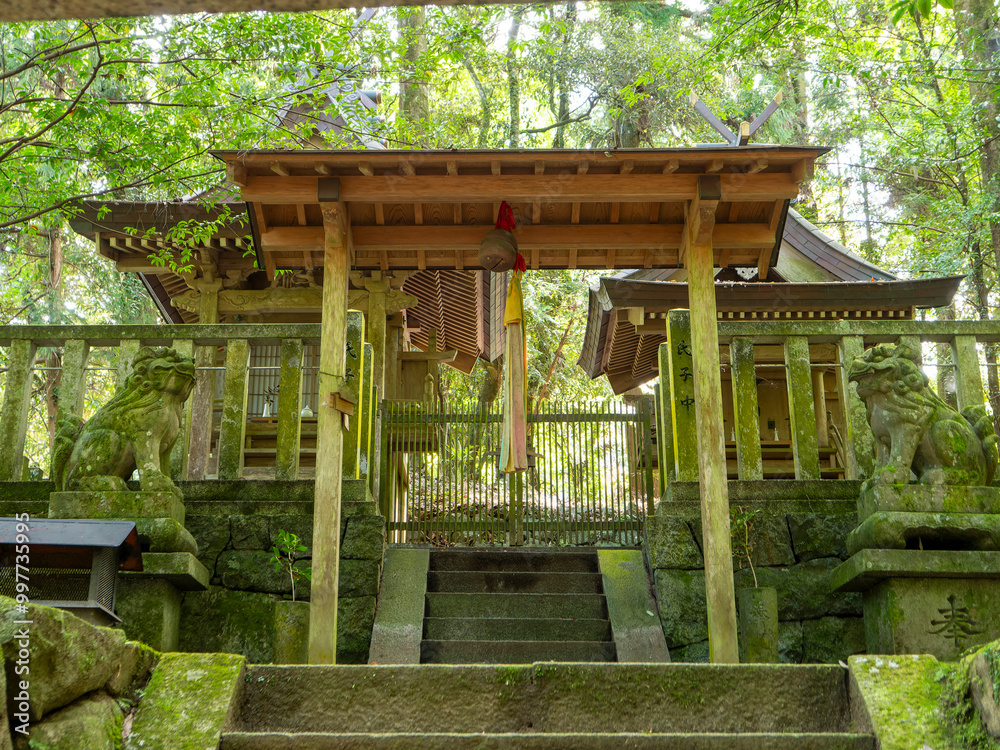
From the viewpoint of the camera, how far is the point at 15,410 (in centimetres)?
665

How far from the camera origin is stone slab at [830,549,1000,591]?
5.20 m

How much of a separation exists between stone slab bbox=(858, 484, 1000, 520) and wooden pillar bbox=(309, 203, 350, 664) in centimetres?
358

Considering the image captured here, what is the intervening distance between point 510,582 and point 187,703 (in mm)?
3873

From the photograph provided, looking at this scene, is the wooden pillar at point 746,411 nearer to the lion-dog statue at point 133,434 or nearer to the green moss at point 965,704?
the green moss at point 965,704

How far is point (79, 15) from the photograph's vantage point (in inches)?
93.7

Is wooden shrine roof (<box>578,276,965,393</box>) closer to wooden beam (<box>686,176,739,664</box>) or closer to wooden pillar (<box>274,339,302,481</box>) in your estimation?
wooden beam (<box>686,176,739,664</box>)

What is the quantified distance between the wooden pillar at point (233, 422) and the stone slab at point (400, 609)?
151 cm

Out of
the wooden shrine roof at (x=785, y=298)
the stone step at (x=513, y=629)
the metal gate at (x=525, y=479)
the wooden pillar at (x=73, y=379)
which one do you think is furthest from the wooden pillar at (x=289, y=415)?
the wooden shrine roof at (x=785, y=298)

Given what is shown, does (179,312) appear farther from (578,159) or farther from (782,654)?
(782,654)

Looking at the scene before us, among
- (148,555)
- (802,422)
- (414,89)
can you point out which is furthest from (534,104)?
(148,555)

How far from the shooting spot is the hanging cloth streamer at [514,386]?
638 cm

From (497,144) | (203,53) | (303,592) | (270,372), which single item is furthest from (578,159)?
(497,144)

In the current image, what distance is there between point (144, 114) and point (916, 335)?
8.12 meters

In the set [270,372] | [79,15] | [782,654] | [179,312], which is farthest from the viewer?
[179,312]
